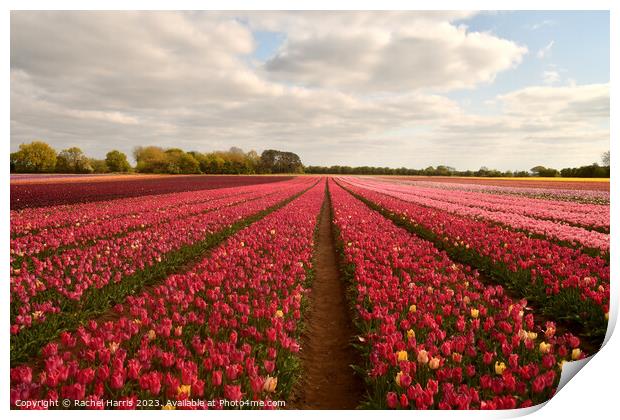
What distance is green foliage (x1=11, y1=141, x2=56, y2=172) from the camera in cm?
500

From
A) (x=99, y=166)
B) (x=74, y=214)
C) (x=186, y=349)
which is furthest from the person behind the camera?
(x=74, y=214)

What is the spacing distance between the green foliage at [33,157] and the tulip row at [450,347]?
16.7 feet

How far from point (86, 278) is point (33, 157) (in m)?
1.89

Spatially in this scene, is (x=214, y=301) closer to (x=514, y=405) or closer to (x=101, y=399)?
(x=101, y=399)

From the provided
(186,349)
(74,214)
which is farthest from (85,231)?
(186,349)

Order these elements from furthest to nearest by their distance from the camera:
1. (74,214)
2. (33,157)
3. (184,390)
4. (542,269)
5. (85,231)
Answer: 1. (74,214)
2. (85,231)
3. (542,269)
4. (33,157)
5. (184,390)

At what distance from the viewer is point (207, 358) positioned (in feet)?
11.3

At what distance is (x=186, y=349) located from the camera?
3697 mm

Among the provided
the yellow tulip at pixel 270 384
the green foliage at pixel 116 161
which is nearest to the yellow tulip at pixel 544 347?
the yellow tulip at pixel 270 384

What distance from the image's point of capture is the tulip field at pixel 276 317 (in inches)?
127

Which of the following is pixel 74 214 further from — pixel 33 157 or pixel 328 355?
pixel 328 355

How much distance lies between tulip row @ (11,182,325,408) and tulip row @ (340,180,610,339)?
3.69 meters

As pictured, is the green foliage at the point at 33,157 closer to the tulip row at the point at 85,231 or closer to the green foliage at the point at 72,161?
the green foliage at the point at 72,161

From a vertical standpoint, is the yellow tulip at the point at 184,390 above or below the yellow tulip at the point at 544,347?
below
